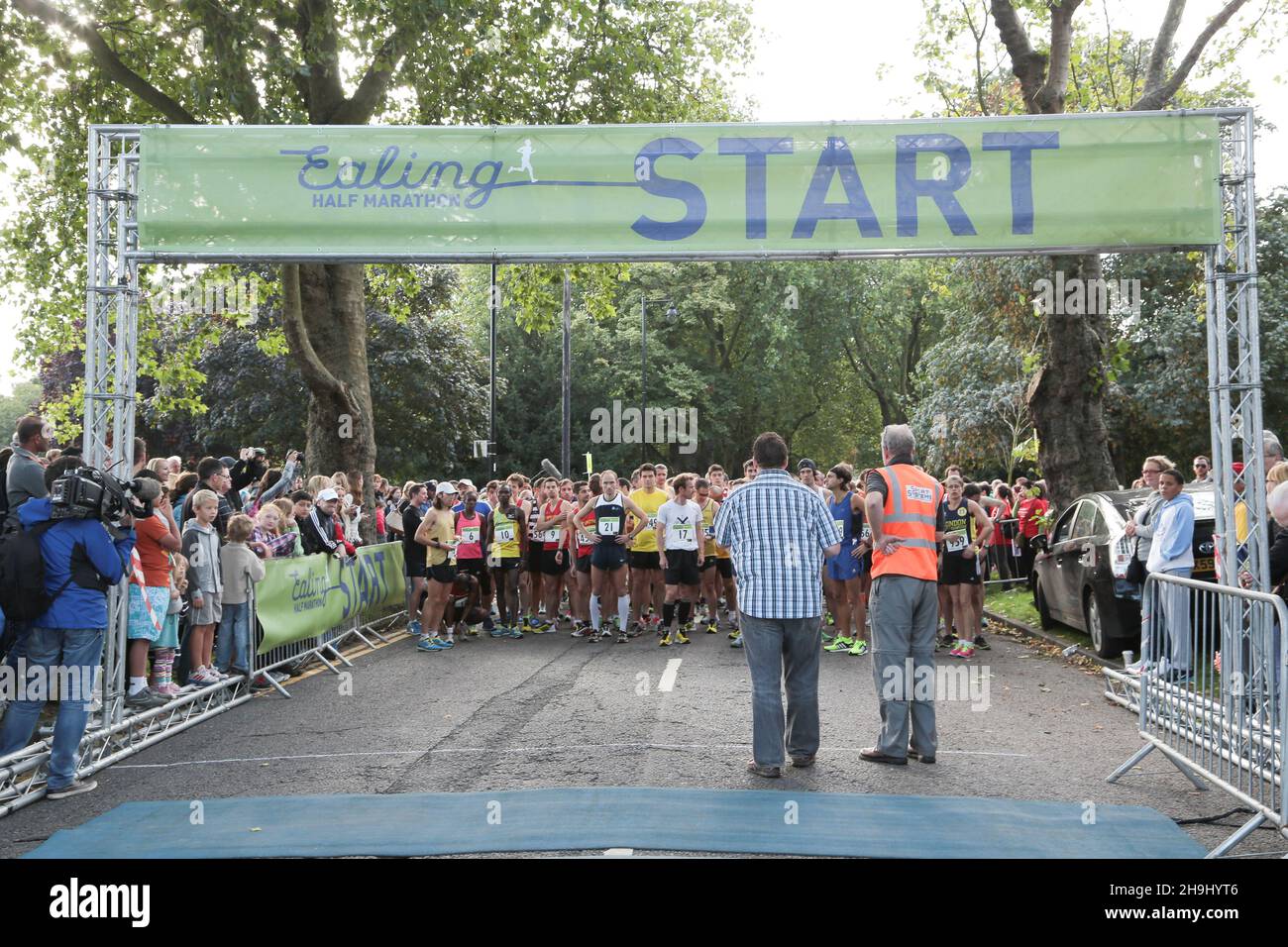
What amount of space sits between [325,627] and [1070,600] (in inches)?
319

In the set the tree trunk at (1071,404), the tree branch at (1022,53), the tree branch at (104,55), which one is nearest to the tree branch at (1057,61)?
the tree branch at (1022,53)

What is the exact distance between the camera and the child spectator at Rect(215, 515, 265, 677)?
962 cm

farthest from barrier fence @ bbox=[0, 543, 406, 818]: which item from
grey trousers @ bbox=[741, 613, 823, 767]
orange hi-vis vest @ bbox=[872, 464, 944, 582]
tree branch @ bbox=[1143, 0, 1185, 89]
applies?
tree branch @ bbox=[1143, 0, 1185, 89]

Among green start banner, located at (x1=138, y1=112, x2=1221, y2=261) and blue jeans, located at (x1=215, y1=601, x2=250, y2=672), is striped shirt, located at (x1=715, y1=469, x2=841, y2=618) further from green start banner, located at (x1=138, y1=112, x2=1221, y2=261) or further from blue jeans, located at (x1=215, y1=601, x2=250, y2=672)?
blue jeans, located at (x1=215, y1=601, x2=250, y2=672)

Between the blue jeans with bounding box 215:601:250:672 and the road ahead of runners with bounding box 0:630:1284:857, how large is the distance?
44 centimetres

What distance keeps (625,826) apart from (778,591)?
1.88m

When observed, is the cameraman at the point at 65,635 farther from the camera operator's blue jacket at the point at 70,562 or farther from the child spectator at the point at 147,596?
the child spectator at the point at 147,596

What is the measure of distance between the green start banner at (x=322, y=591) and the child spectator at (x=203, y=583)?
509 mm

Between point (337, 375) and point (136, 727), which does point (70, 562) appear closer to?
point (136, 727)

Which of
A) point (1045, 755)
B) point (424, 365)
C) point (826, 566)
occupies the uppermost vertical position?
point (424, 365)

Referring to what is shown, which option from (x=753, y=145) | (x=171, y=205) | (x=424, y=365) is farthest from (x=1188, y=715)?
(x=424, y=365)

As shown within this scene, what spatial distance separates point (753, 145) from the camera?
8344 mm
